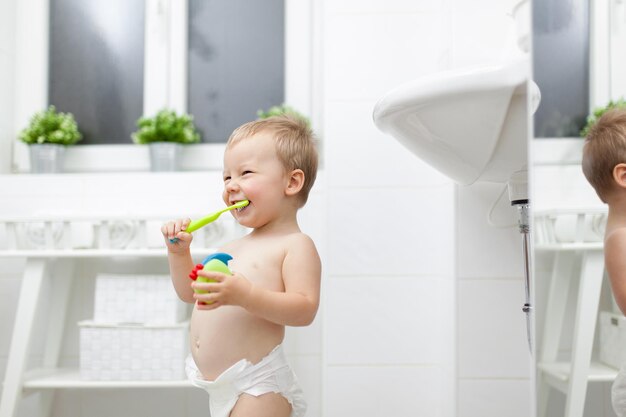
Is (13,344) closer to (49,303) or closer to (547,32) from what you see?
(49,303)

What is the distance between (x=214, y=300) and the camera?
0.98m

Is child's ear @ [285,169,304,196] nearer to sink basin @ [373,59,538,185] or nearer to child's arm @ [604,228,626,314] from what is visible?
sink basin @ [373,59,538,185]

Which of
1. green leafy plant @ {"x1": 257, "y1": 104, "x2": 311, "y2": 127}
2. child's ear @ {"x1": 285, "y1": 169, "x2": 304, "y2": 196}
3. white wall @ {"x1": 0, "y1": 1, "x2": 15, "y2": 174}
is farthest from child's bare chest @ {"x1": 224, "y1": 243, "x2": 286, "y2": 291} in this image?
white wall @ {"x1": 0, "y1": 1, "x2": 15, "y2": 174}

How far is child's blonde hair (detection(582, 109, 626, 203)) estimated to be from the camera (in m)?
0.65

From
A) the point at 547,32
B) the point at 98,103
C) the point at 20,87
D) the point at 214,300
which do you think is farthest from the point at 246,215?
the point at 20,87

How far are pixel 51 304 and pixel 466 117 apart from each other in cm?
126

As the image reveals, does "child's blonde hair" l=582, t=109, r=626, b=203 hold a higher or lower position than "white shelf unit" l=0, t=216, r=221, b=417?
higher

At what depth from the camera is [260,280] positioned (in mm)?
1123

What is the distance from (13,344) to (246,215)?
0.87 meters

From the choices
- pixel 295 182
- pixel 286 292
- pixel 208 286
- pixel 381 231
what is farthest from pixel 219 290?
pixel 381 231

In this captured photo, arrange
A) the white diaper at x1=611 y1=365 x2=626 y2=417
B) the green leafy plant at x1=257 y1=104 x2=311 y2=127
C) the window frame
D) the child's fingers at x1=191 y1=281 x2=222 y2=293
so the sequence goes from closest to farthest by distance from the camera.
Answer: the white diaper at x1=611 y1=365 x2=626 y2=417
the child's fingers at x1=191 y1=281 x2=222 y2=293
the green leafy plant at x1=257 y1=104 x2=311 y2=127
the window frame

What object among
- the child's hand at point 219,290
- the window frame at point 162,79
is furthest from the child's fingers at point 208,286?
the window frame at point 162,79

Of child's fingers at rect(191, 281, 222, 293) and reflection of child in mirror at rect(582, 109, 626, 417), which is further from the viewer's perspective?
child's fingers at rect(191, 281, 222, 293)

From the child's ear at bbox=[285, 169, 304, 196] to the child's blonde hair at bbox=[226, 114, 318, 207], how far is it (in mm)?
10
